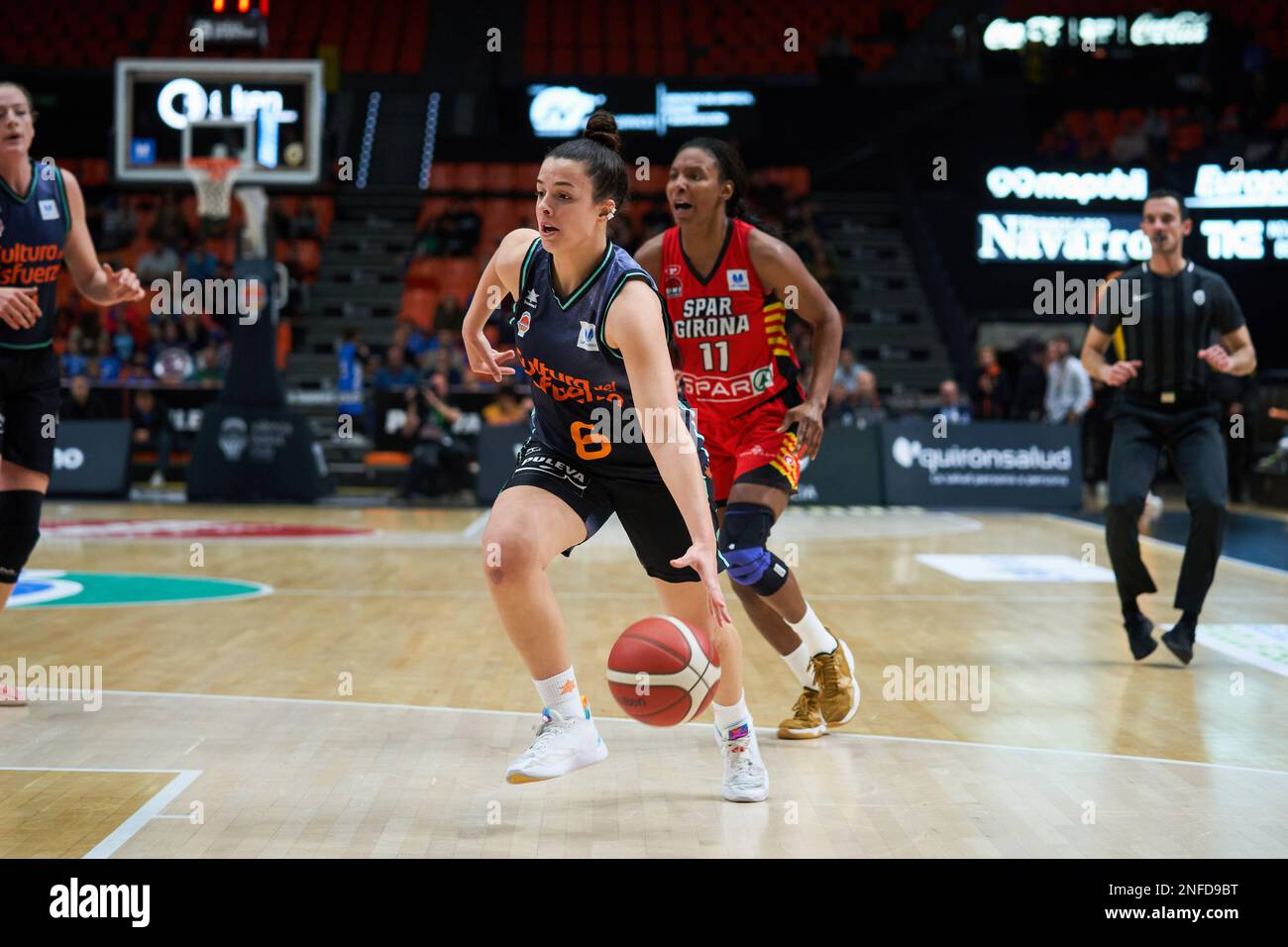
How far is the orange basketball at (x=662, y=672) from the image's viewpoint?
416cm

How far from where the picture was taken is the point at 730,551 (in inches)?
211

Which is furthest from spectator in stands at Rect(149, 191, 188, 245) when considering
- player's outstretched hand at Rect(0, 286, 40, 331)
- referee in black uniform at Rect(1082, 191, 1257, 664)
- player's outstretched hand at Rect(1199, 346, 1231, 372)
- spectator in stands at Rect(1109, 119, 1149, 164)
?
player's outstretched hand at Rect(1199, 346, 1231, 372)

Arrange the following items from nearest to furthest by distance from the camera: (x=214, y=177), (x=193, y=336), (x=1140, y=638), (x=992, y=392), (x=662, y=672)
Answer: (x=662, y=672) < (x=1140, y=638) < (x=214, y=177) < (x=992, y=392) < (x=193, y=336)

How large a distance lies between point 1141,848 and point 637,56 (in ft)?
86.3

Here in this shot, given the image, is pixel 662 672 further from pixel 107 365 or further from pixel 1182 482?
pixel 107 365

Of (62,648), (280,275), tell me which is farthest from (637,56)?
(62,648)

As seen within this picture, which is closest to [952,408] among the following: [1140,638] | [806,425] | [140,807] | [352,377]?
[352,377]

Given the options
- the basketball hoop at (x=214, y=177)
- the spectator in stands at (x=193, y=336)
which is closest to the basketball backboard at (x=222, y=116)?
the basketball hoop at (x=214, y=177)

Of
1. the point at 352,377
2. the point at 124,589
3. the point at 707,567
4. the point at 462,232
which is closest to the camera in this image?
the point at 707,567

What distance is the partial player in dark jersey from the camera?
19.1 feet

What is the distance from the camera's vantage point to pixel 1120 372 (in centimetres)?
695

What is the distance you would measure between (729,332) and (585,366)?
1.43 m

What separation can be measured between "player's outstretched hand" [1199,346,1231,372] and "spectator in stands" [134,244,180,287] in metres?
18.1

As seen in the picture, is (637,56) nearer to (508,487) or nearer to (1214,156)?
(1214,156)
